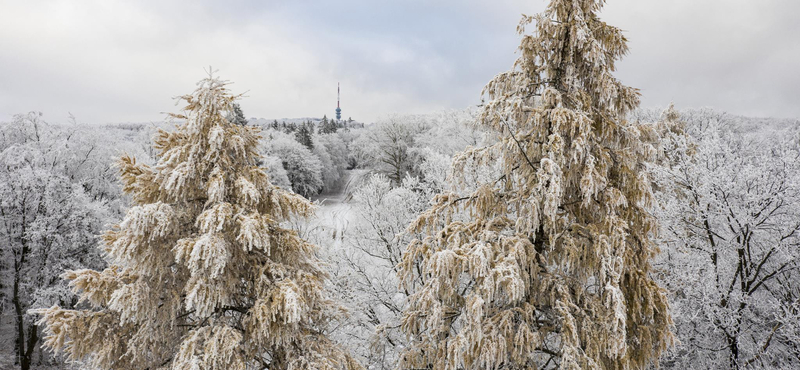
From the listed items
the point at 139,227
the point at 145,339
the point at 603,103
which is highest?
the point at 603,103

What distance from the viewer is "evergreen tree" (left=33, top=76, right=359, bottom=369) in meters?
4.80

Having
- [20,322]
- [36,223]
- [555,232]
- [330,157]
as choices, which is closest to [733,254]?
[555,232]

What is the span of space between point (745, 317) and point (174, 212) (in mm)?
10842

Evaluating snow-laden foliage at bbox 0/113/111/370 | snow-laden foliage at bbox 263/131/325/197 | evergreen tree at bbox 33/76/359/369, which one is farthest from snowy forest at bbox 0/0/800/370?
snow-laden foliage at bbox 263/131/325/197

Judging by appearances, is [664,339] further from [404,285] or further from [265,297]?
[265,297]

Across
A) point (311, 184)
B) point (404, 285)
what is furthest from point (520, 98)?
point (311, 184)

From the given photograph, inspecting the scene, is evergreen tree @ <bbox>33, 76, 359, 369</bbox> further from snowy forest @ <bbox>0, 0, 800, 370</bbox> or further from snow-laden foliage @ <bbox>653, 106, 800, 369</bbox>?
snow-laden foliage @ <bbox>653, 106, 800, 369</bbox>

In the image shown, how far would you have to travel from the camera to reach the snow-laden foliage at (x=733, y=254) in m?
7.98

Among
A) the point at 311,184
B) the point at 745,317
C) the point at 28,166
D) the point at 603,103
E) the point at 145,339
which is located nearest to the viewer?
the point at 145,339

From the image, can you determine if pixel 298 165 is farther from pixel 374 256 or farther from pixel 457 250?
pixel 457 250

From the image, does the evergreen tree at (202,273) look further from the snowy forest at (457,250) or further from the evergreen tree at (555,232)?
the evergreen tree at (555,232)

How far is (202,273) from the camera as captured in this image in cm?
498

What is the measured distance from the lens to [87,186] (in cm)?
1905

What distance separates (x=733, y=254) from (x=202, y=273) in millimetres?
10484
